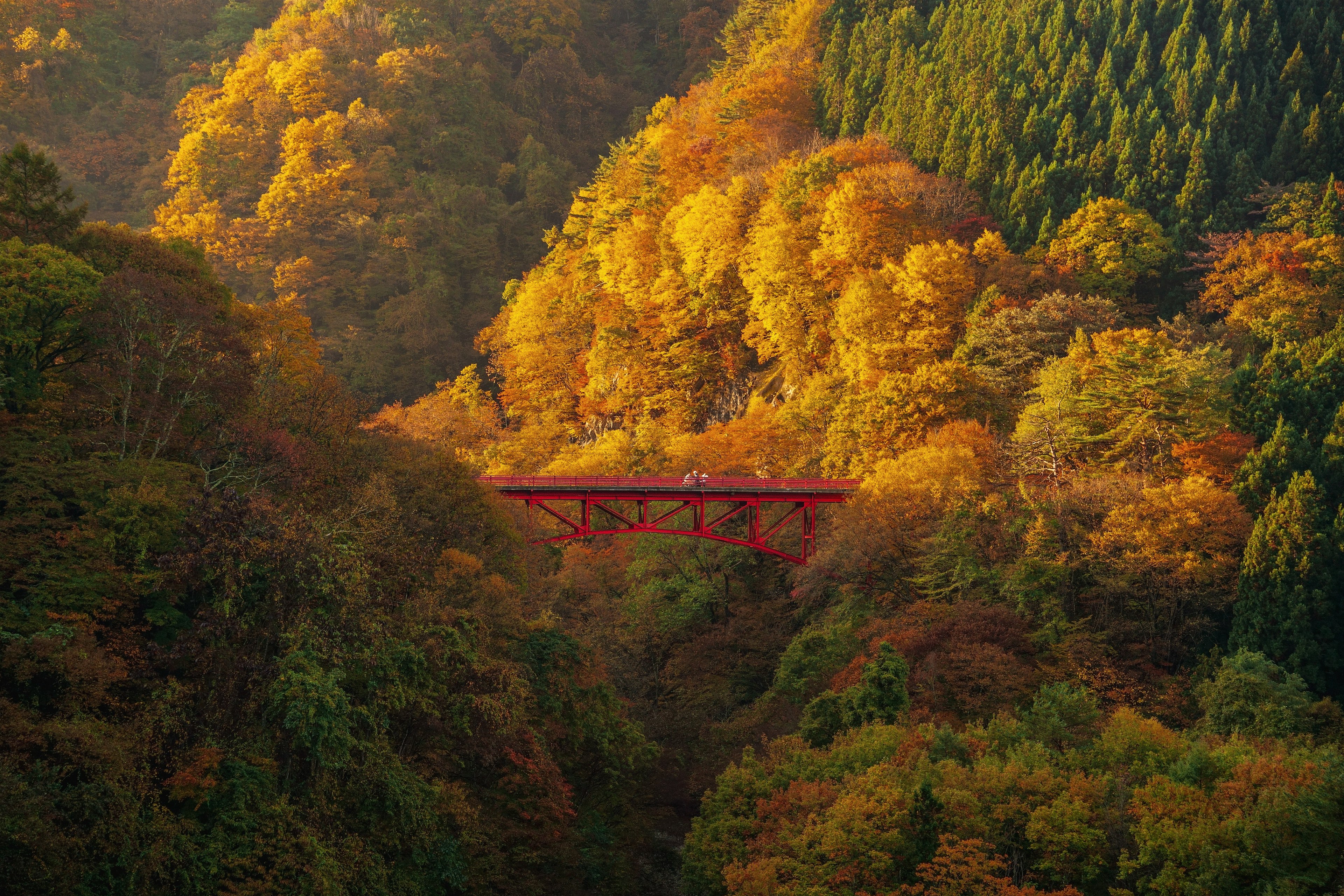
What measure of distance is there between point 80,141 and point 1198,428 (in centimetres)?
9988

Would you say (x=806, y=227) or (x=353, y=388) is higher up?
(x=806, y=227)

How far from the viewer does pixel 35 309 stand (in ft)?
104

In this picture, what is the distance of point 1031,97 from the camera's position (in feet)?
232

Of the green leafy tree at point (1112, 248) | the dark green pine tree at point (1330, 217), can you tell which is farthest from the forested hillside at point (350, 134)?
the dark green pine tree at point (1330, 217)

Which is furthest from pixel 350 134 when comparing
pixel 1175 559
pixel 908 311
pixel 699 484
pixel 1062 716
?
pixel 1062 716

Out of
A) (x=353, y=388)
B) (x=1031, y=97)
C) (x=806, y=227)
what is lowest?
(x=353, y=388)

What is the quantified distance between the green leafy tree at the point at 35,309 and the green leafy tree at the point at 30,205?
3230 millimetres

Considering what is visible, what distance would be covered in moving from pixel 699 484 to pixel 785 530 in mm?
6045

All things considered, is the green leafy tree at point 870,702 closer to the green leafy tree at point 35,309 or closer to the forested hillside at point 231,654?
the forested hillside at point 231,654

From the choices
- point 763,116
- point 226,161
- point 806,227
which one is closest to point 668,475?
point 806,227

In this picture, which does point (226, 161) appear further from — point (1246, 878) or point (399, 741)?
point (1246, 878)

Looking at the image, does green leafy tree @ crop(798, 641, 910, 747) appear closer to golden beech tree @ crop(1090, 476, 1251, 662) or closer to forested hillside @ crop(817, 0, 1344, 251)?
golden beech tree @ crop(1090, 476, 1251, 662)

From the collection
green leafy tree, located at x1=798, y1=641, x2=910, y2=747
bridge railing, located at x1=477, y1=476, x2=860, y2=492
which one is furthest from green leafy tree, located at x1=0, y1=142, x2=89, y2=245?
green leafy tree, located at x1=798, y1=641, x2=910, y2=747

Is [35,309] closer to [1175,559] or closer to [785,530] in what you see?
[785,530]
